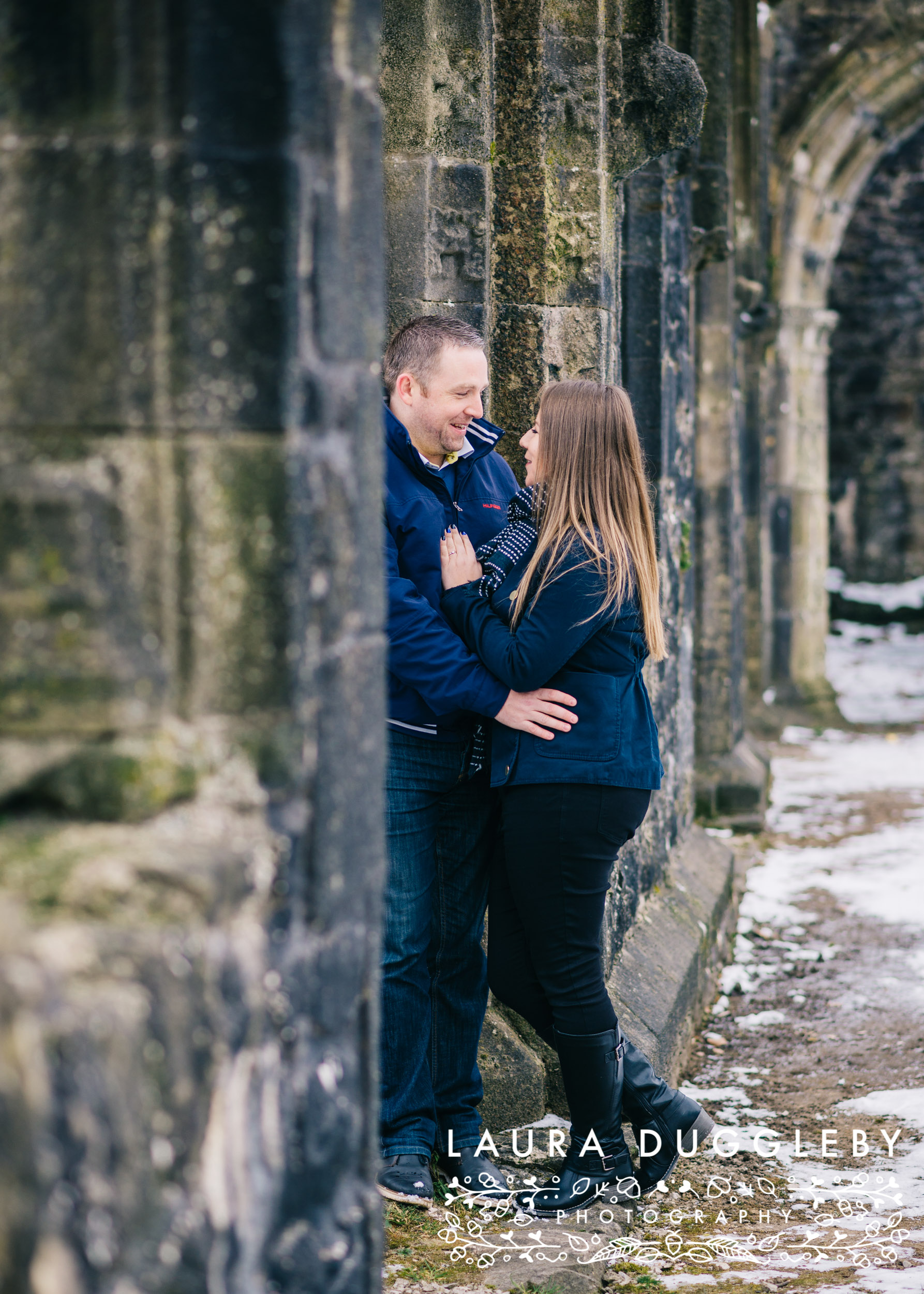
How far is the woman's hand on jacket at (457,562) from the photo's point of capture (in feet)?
9.57

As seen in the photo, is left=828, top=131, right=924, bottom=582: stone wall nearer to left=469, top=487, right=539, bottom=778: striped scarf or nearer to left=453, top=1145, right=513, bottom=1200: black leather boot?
left=469, top=487, right=539, bottom=778: striped scarf

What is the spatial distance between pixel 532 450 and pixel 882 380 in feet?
43.9

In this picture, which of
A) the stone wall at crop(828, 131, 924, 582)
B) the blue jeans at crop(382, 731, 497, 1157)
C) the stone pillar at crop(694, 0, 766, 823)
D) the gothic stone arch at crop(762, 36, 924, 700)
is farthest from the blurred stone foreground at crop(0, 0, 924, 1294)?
the stone wall at crop(828, 131, 924, 582)

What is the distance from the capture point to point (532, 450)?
2.86 m

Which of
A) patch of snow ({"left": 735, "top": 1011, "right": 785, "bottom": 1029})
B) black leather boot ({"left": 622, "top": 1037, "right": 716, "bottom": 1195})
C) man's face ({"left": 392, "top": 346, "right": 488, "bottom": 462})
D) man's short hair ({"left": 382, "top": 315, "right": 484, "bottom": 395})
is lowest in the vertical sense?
patch of snow ({"left": 735, "top": 1011, "right": 785, "bottom": 1029})

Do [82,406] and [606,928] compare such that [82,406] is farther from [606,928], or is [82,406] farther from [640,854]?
[640,854]

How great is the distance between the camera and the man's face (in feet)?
9.68

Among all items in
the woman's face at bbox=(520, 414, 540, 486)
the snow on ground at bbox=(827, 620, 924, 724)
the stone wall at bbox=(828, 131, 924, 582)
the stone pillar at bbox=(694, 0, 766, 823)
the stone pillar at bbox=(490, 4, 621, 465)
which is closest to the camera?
the woman's face at bbox=(520, 414, 540, 486)

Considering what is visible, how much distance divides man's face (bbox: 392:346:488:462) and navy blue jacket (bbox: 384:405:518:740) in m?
0.06

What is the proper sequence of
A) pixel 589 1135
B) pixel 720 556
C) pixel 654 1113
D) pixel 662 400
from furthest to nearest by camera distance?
pixel 720 556, pixel 662 400, pixel 654 1113, pixel 589 1135

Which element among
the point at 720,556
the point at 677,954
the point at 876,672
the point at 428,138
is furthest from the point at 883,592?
the point at 428,138

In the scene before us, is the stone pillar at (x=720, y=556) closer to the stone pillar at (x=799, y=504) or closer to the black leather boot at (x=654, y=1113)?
the stone pillar at (x=799, y=504)

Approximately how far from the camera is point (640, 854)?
4.27 metres
